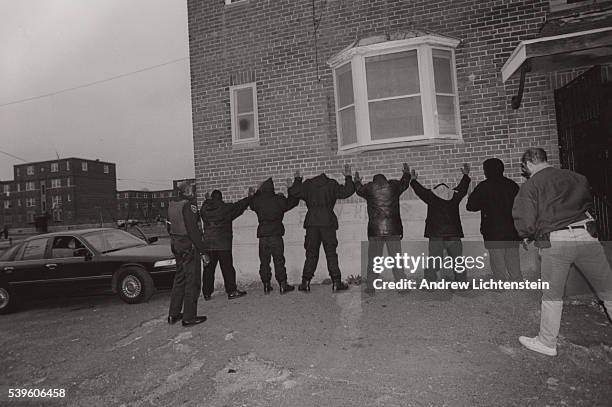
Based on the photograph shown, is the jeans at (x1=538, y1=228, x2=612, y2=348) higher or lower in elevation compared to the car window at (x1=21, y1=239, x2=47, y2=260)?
lower

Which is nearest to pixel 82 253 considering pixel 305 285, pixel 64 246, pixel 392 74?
pixel 64 246

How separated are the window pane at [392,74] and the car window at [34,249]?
274 inches

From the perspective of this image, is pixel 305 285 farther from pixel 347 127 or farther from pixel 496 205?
pixel 496 205

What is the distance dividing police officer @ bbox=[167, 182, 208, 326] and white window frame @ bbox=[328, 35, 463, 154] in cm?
296

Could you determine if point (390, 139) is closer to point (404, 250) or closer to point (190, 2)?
point (404, 250)

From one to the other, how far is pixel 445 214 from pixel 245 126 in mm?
4146

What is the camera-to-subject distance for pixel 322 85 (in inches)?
285

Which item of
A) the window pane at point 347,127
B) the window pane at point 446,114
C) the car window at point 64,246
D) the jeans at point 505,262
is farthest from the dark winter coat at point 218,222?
the jeans at point 505,262

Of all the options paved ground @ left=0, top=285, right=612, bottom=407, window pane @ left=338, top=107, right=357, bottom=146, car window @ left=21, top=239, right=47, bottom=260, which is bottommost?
paved ground @ left=0, top=285, right=612, bottom=407

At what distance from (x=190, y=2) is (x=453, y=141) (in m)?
5.77

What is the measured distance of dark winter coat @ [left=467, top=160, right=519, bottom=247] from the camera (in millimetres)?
5594

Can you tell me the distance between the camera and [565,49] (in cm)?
481

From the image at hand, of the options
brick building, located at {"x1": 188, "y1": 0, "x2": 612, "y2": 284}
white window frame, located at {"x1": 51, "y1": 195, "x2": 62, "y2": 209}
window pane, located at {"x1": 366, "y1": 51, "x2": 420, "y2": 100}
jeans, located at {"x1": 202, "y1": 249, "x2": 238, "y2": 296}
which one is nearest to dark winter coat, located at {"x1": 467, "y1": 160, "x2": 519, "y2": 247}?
brick building, located at {"x1": 188, "y1": 0, "x2": 612, "y2": 284}

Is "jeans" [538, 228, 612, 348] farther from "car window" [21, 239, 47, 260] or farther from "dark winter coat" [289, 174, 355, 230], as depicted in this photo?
"car window" [21, 239, 47, 260]
